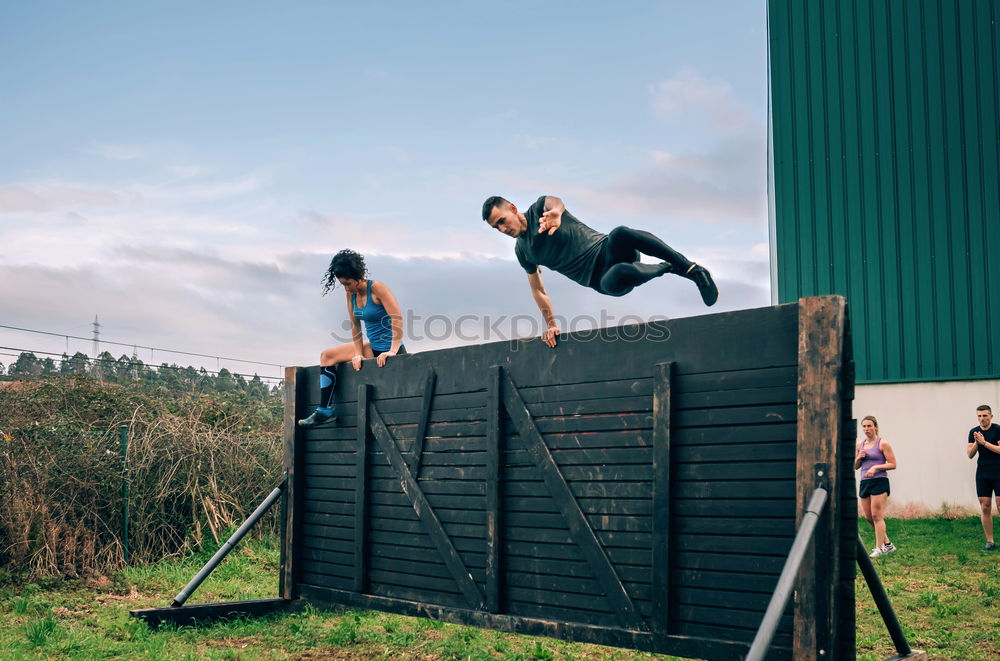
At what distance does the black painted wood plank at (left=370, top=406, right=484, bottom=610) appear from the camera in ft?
18.8

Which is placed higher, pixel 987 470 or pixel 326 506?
pixel 987 470

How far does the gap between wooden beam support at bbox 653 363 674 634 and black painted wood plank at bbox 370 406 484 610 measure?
146 centimetres

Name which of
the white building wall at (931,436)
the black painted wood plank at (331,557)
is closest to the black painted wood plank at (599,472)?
the black painted wood plank at (331,557)

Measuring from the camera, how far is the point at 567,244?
5.69m

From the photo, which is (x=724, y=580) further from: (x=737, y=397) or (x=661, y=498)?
(x=737, y=397)

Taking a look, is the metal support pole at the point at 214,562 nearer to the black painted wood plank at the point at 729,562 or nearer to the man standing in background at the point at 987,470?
the black painted wood plank at the point at 729,562

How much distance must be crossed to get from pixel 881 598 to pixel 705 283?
7.08 ft

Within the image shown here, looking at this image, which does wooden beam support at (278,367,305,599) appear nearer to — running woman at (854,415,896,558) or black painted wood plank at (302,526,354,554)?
black painted wood plank at (302,526,354,554)

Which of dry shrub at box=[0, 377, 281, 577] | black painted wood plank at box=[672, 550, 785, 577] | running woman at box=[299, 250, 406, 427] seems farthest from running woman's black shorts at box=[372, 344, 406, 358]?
dry shrub at box=[0, 377, 281, 577]

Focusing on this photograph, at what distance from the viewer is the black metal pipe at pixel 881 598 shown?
471 cm

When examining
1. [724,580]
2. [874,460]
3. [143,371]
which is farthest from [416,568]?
[143,371]

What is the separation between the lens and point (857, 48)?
1471 cm

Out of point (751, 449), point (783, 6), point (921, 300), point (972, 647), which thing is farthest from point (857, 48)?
point (751, 449)

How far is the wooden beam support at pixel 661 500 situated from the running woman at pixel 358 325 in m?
2.72
